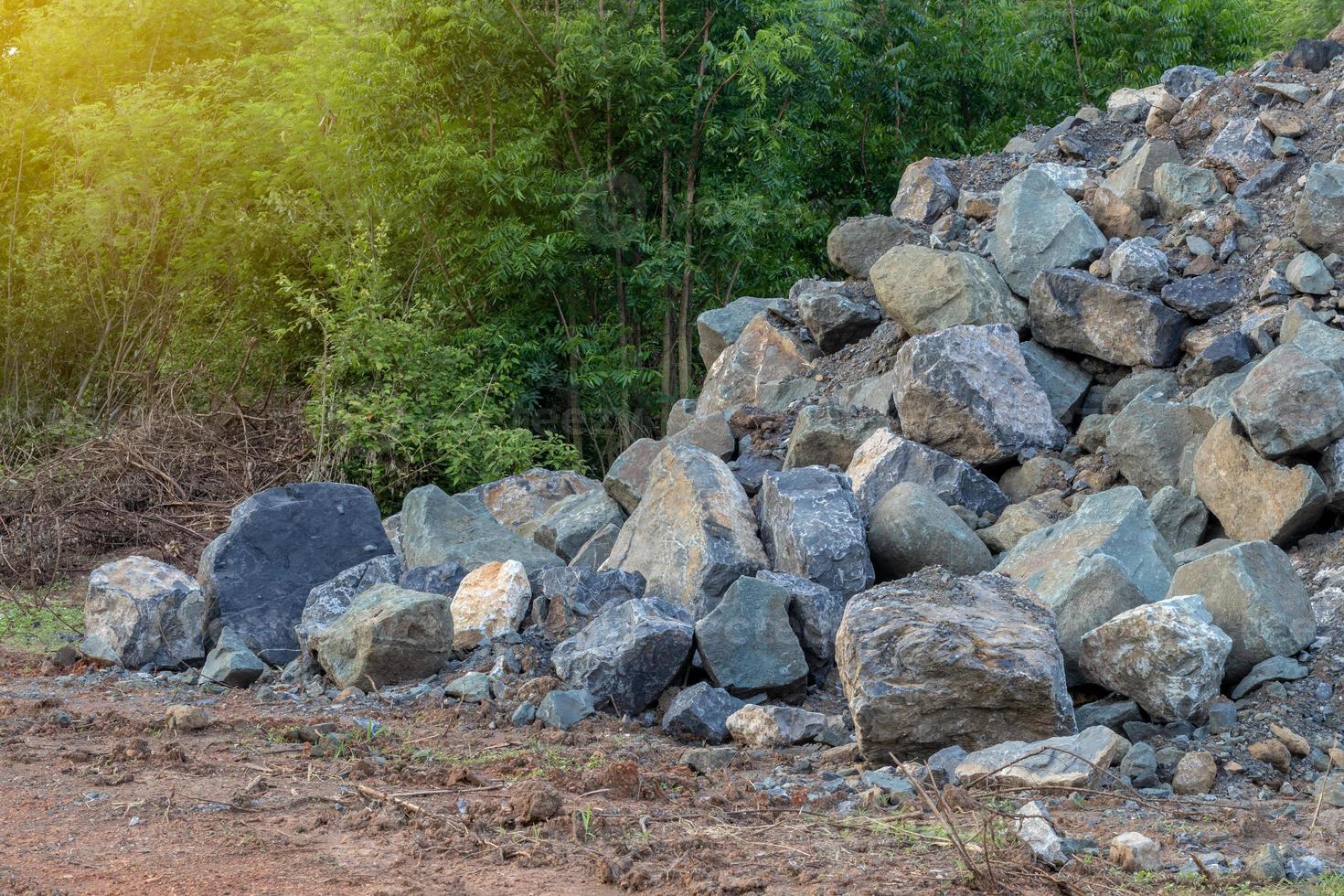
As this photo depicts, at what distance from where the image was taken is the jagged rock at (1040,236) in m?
7.75

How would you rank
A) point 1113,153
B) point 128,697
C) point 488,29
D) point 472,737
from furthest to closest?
1. point 488,29
2. point 1113,153
3. point 128,697
4. point 472,737

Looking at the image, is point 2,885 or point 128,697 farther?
point 128,697

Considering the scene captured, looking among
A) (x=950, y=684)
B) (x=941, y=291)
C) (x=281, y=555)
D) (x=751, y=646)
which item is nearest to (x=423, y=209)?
(x=941, y=291)

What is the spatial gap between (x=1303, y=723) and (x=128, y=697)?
4267 millimetres

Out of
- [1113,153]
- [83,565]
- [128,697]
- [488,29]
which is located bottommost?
[83,565]

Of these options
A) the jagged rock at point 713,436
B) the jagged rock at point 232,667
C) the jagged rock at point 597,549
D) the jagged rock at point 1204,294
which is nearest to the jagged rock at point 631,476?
the jagged rock at point 713,436

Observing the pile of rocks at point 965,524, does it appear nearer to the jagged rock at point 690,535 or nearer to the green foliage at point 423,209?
the jagged rock at point 690,535

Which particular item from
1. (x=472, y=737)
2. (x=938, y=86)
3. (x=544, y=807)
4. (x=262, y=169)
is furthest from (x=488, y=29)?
(x=544, y=807)

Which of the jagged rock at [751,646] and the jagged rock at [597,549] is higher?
the jagged rock at [751,646]

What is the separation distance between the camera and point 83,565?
27.8 ft

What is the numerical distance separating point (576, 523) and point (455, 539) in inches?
33.7

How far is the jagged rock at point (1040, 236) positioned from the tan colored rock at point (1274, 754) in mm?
4260

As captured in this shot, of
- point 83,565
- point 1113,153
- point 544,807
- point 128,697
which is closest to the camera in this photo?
point 544,807

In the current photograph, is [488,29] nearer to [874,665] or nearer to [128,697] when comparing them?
[128,697]
